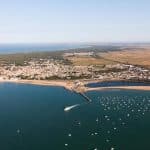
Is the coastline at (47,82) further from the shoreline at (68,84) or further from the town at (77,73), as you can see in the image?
the town at (77,73)

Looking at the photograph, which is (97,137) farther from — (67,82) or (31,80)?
(31,80)

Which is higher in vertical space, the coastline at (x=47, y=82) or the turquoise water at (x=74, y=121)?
the coastline at (x=47, y=82)

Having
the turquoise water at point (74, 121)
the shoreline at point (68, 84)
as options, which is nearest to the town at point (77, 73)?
the shoreline at point (68, 84)

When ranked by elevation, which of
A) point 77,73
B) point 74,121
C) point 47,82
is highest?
point 77,73

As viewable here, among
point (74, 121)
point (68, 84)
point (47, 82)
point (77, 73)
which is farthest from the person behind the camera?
point (77, 73)

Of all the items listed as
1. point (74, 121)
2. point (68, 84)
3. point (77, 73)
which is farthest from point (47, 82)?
point (74, 121)

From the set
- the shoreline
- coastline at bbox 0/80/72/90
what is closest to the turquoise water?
the shoreline

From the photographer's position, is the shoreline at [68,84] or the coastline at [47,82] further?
the coastline at [47,82]

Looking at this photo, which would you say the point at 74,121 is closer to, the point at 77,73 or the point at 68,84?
the point at 68,84
